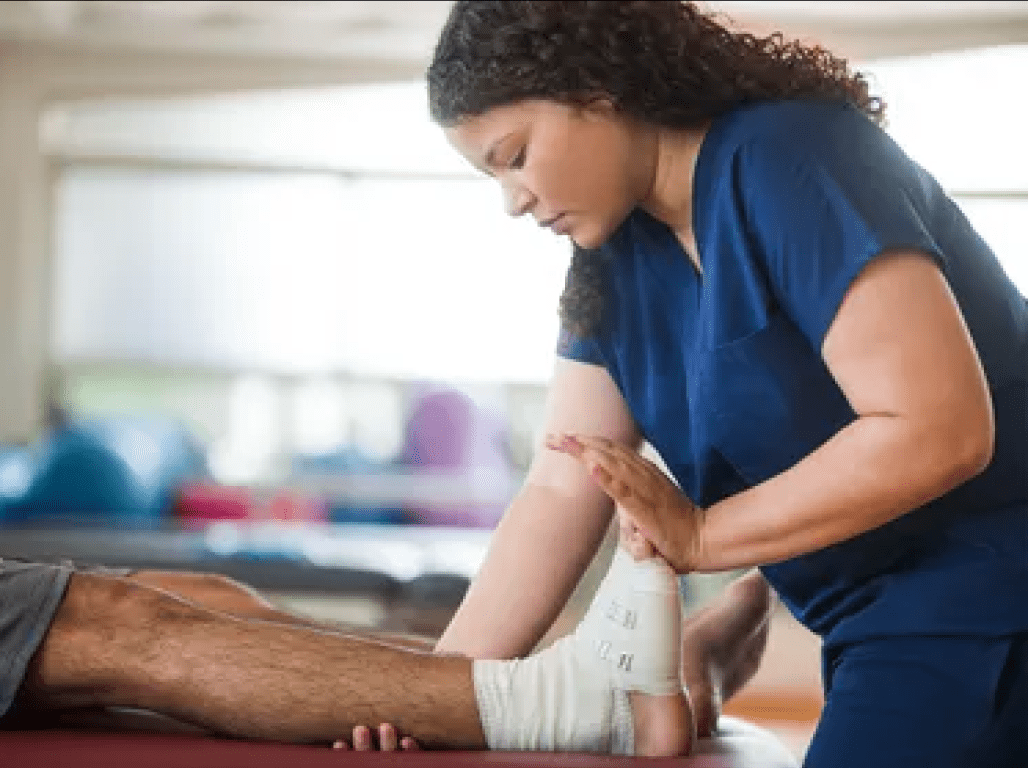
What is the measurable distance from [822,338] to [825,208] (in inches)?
4.4

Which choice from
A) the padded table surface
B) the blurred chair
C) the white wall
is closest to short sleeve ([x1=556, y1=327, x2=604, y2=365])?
the padded table surface

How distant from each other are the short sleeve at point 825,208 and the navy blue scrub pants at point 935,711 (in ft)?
1.09

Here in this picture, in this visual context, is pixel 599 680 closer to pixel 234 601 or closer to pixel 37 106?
pixel 234 601

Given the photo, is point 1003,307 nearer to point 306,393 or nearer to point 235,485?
point 235,485

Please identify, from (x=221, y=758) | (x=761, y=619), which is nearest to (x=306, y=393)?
(x=761, y=619)

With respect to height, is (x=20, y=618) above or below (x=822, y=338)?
below

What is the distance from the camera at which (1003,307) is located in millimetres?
1512

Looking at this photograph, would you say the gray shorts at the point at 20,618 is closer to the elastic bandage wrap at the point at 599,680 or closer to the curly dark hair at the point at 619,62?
the elastic bandage wrap at the point at 599,680

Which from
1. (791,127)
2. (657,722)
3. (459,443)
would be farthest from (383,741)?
(459,443)

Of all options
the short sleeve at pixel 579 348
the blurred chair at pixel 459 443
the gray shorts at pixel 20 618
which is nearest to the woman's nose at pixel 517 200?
the short sleeve at pixel 579 348

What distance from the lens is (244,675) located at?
1642 mm

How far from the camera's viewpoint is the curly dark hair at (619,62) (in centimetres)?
148

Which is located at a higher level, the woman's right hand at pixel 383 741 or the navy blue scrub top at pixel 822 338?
the navy blue scrub top at pixel 822 338

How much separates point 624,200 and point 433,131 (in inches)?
203
